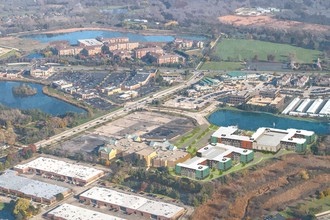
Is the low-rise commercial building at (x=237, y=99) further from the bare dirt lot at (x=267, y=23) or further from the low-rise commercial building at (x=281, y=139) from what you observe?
the bare dirt lot at (x=267, y=23)

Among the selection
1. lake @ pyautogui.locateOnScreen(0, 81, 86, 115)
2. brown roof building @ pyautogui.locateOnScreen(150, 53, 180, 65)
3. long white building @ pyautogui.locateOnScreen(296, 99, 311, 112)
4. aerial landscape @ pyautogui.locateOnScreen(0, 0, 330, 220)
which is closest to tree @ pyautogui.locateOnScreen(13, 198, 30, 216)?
aerial landscape @ pyautogui.locateOnScreen(0, 0, 330, 220)

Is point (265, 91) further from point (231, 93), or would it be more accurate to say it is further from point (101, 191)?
point (101, 191)

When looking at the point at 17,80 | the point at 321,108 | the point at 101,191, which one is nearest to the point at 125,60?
the point at 17,80

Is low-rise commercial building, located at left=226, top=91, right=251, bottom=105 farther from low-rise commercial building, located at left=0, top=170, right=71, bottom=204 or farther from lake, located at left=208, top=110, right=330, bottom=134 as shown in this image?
low-rise commercial building, located at left=0, top=170, right=71, bottom=204

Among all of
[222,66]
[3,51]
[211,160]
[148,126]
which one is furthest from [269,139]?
[3,51]

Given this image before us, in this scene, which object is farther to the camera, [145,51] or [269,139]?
[145,51]

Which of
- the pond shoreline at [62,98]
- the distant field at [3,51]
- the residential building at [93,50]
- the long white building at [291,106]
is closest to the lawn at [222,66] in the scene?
the long white building at [291,106]

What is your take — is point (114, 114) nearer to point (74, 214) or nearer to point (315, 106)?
point (315, 106)
